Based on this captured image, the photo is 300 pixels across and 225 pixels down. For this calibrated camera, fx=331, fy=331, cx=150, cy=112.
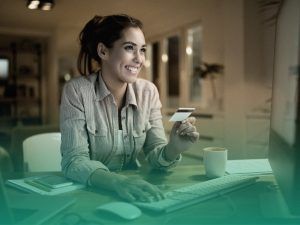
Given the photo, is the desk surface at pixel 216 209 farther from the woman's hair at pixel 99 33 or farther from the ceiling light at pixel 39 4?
the ceiling light at pixel 39 4

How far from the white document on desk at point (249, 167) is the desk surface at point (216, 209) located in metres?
0.09

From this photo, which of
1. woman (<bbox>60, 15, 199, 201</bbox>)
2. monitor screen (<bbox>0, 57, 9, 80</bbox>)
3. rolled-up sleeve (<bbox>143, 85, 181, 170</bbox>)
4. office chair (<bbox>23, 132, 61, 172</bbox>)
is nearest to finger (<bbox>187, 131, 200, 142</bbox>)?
woman (<bbox>60, 15, 199, 201</bbox>)

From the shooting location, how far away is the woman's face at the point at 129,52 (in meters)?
0.80

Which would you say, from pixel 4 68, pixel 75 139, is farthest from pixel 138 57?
pixel 4 68

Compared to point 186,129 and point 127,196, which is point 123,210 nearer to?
point 127,196

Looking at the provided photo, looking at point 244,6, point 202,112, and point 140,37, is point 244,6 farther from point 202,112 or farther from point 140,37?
point 140,37

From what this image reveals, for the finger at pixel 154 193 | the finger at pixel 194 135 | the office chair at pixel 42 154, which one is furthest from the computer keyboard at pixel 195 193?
the office chair at pixel 42 154

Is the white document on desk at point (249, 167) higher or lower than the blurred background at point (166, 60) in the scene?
lower

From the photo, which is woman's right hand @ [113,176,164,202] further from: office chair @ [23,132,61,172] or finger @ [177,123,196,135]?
office chair @ [23,132,61,172]

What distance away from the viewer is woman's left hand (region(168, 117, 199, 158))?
0.78 metres

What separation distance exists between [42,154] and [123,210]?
68 centimetres

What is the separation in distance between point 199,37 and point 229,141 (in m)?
0.56

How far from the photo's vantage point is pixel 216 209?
531mm

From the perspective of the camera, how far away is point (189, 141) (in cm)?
81
